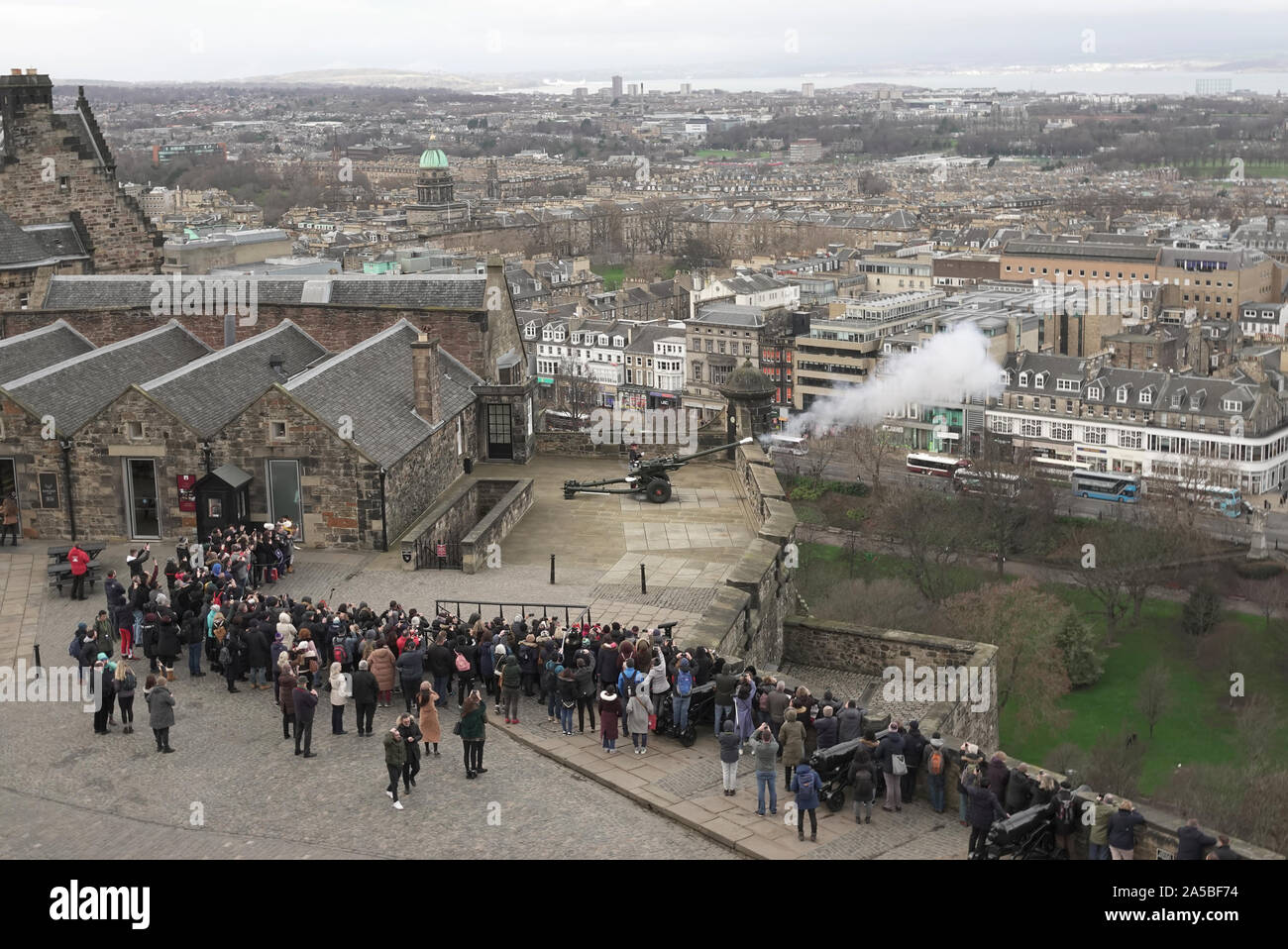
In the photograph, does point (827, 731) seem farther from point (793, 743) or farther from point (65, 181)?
point (65, 181)

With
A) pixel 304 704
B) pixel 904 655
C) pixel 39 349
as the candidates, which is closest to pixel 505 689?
pixel 304 704

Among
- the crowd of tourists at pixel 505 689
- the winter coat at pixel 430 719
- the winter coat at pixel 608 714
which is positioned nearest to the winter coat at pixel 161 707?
the crowd of tourists at pixel 505 689

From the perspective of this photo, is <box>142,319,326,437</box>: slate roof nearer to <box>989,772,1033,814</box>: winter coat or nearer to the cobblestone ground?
the cobblestone ground

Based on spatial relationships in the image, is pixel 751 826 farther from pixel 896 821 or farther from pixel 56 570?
pixel 56 570

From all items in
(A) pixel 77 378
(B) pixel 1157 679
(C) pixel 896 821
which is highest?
(A) pixel 77 378

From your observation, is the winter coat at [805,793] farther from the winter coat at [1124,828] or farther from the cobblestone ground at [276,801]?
the winter coat at [1124,828]
